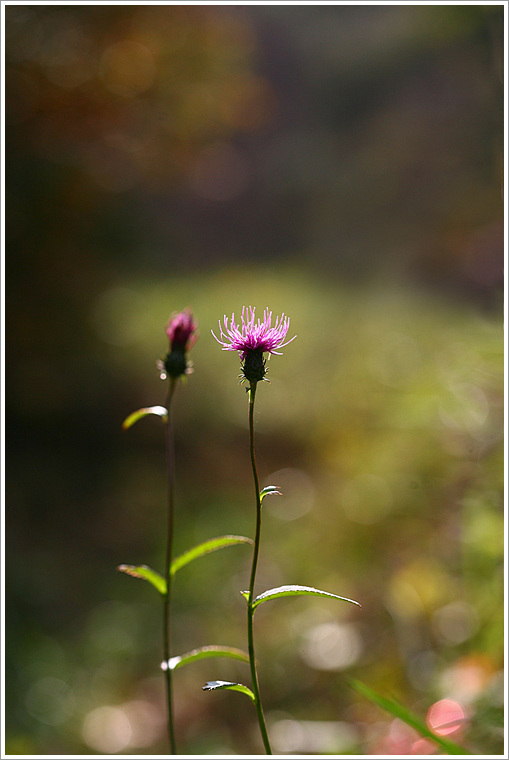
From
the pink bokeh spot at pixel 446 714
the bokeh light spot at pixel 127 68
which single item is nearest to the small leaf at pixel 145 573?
the pink bokeh spot at pixel 446 714

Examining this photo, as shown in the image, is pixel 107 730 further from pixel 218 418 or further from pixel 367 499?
pixel 218 418

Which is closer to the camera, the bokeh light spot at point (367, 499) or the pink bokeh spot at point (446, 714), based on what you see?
the pink bokeh spot at point (446, 714)

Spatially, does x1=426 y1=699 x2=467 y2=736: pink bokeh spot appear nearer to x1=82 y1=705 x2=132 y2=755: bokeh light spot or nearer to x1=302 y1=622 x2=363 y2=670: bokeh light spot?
x1=302 y1=622 x2=363 y2=670: bokeh light spot

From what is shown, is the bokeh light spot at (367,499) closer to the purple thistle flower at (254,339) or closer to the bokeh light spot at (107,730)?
the bokeh light spot at (107,730)

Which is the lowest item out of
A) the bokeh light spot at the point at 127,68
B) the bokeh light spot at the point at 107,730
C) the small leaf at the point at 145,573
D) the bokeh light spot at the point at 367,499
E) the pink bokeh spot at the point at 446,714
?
the bokeh light spot at the point at 107,730

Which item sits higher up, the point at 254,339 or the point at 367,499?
the point at 254,339

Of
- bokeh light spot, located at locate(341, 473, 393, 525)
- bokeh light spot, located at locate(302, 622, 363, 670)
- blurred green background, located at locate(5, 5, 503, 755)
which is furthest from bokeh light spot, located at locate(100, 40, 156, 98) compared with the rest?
bokeh light spot, located at locate(302, 622, 363, 670)

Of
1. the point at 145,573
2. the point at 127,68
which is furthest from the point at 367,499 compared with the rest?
the point at 127,68

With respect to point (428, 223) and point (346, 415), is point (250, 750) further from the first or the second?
point (428, 223)
